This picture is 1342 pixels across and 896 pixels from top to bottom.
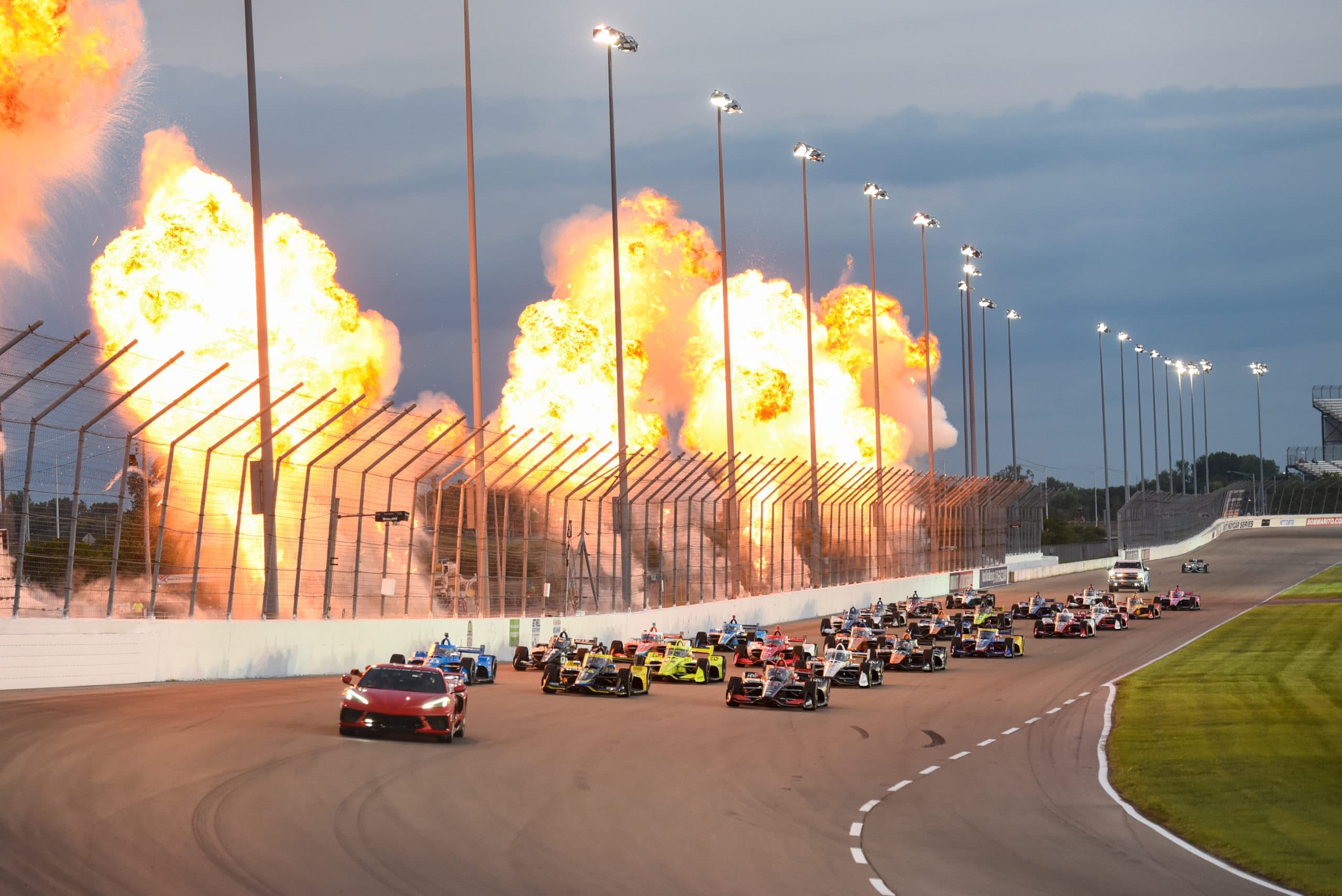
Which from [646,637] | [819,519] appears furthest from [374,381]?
[819,519]

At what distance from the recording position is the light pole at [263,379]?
3206 centimetres

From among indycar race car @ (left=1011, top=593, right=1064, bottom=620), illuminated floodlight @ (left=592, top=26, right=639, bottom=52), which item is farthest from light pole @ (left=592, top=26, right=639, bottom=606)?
indycar race car @ (left=1011, top=593, right=1064, bottom=620)

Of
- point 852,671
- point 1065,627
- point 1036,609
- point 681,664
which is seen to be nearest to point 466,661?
point 681,664

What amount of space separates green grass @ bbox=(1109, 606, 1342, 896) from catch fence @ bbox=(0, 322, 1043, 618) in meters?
15.6

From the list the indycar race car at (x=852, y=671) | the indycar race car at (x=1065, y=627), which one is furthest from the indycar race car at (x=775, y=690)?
the indycar race car at (x=1065, y=627)

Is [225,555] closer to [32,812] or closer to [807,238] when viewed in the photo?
[32,812]

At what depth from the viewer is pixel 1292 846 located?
15.8 m

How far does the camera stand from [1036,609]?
6250 centimetres

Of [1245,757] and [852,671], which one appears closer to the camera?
[1245,757]

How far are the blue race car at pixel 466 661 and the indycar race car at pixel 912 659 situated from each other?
40.0ft

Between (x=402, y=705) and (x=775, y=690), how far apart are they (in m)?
10.3

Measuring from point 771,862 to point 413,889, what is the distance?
3.64 meters

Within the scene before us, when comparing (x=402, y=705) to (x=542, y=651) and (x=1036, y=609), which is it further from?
(x=1036, y=609)

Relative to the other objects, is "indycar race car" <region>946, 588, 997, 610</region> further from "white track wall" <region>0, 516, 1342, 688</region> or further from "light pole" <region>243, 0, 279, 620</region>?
"light pole" <region>243, 0, 279, 620</region>
